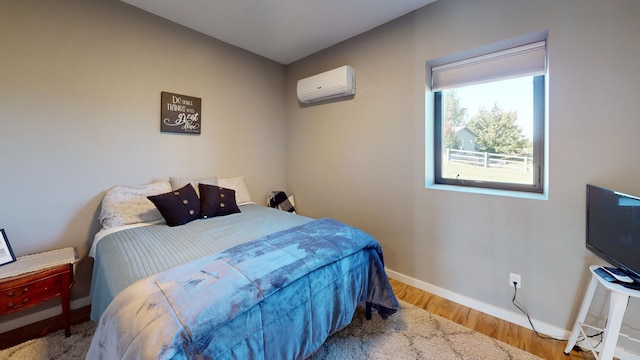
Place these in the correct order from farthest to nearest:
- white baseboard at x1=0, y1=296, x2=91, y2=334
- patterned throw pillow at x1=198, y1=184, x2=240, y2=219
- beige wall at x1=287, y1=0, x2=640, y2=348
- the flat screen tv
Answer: patterned throw pillow at x1=198, y1=184, x2=240, y2=219 → white baseboard at x1=0, y1=296, x2=91, y2=334 → beige wall at x1=287, y1=0, x2=640, y2=348 → the flat screen tv

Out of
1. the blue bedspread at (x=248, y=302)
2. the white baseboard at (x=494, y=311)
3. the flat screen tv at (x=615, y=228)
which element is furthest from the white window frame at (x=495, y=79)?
the blue bedspread at (x=248, y=302)

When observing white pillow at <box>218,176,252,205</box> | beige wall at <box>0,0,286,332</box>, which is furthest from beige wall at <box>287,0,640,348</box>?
beige wall at <box>0,0,286,332</box>

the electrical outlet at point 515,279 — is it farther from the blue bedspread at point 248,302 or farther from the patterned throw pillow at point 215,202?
the patterned throw pillow at point 215,202

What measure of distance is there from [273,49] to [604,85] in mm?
2930

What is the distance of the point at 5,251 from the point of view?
5.55 ft

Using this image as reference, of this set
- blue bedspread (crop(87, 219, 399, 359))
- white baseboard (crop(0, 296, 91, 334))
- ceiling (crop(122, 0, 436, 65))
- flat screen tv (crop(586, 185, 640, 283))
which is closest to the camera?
blue bedspread (crop(87, 219, 399, 359))

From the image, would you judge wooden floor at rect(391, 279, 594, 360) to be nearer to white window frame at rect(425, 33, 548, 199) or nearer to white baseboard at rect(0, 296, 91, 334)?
white window frame at rect(425, 33, 548, 199)

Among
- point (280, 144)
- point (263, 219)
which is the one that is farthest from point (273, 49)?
point (263, 219)

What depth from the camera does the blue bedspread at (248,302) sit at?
0.92 meters

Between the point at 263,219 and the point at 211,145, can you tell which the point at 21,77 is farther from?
the point at 263,219

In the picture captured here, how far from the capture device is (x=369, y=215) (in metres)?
2.70

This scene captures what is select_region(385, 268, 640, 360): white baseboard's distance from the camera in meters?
1.68

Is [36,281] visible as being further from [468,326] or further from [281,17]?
[468,326]

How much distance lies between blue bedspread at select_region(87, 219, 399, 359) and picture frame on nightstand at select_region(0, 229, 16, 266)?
1.31 m
